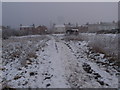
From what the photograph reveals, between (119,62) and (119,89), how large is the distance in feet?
11.1

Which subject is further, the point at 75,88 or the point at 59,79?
the point at 59,79

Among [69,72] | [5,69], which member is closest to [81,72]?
[69,72]

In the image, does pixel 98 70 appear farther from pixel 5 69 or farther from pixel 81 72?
pixel 5 69

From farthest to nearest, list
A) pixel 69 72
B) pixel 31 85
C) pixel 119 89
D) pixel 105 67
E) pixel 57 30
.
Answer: pixel 57 30 < pixel 105 67 < pixel 69 72 < pixel 31 85 < pixel 119 89

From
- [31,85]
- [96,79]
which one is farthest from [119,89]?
[31,85]

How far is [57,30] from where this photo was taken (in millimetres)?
82125

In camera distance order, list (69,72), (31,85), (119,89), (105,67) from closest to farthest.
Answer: (119,89) < (31,85) < (69,72) < (105,67)

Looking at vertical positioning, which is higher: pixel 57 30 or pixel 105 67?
pixel 57 30

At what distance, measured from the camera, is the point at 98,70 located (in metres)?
8.00

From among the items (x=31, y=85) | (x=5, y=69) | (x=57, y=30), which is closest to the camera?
(x=31, y=85)

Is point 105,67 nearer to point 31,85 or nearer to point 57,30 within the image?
point 31,85

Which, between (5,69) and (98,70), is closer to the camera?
(98,70)

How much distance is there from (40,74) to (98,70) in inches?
114

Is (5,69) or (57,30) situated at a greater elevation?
(57,30)
